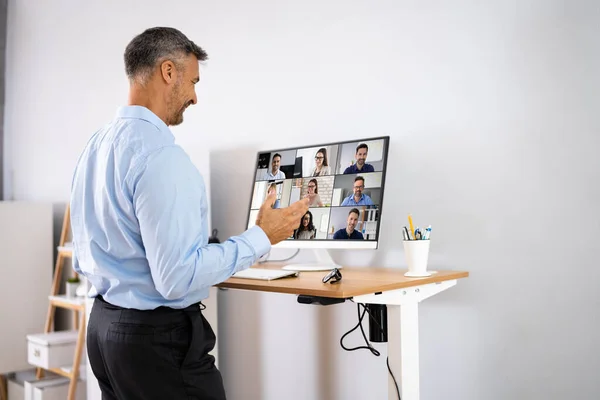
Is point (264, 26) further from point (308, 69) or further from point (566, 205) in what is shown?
point (566, 205)

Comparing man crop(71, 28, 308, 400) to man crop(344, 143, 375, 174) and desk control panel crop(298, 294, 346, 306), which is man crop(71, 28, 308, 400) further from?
man crop(344, 143, 375, 174)

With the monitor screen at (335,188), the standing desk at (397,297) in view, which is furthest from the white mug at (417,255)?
the monitor screen at (335,188)

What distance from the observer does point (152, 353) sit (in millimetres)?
1506

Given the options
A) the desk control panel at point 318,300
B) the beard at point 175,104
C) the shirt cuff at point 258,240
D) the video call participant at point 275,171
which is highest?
the beard at point 175,104

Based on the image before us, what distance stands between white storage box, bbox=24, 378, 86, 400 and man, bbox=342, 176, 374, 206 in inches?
81.0

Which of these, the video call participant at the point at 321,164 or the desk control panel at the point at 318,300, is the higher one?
the video call participant at the point at 321,164

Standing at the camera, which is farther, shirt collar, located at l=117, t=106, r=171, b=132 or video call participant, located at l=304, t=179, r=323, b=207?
video call participant, located at l=304, t=179, r=323, b=207

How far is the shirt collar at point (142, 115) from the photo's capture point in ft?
5.09

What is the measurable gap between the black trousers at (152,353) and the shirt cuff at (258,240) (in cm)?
23

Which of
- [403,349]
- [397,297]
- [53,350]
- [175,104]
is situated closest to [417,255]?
[397,297]

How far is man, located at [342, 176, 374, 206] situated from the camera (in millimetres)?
2201

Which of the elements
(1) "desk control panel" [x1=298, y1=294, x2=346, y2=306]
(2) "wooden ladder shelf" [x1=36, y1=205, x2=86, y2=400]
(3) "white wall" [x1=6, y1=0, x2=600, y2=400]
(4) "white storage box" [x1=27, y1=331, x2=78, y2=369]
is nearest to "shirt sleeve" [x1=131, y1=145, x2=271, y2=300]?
(1) "desk control panel" [x1=298, y1=294, x2=346, y2=306]

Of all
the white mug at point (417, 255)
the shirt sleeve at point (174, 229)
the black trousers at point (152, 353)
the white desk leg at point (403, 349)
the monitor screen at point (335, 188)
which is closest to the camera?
the shirt sleeve at point (174, 229)

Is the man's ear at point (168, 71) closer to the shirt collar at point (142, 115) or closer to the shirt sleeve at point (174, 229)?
the shirt collar at point (142, 115)
